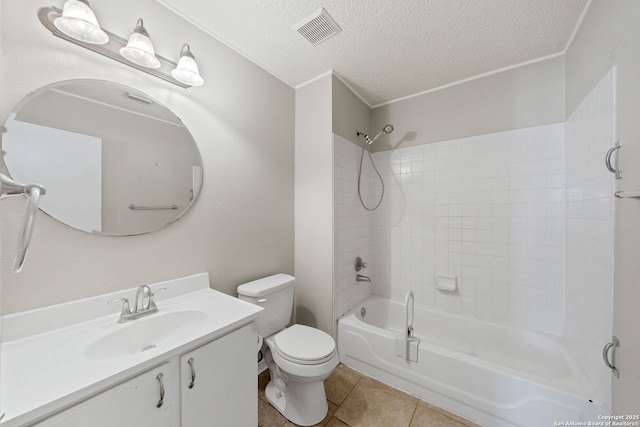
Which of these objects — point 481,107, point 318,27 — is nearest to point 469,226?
point 481,107

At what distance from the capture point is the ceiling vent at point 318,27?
1393mm

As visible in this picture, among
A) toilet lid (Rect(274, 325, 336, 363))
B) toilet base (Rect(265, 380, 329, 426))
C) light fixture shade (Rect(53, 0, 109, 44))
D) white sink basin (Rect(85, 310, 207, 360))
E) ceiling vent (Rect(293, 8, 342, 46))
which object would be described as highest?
ceiling vent (Rect(293, 8, 342, 46))

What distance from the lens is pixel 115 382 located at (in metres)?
0.75

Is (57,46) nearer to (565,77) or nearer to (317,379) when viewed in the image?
(317,379)

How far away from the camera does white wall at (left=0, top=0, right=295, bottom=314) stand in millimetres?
924

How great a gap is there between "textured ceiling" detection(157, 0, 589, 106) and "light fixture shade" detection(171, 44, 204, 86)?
1.00ft

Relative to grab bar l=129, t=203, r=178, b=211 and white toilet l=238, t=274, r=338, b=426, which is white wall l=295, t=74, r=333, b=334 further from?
grab bar l=129, t=203, r=178, b=211

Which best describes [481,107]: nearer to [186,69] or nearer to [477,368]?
[477,368]

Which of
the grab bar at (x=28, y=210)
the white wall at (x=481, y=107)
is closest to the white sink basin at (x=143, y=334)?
the grab bar at (x=28, y=210)

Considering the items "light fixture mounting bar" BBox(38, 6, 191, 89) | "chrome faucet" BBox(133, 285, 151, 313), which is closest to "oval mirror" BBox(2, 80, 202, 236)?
"light fixture mounting bar" BBox(38, 6, 191, 89)

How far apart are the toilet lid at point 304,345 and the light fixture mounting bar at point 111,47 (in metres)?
1.70

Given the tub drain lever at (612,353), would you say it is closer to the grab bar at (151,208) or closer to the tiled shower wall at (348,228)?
the tiled shower wall at (348,228)

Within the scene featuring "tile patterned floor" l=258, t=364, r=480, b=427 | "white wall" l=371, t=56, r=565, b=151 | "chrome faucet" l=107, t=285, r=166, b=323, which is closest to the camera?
"chrome faucet" l=107, t=285, r=166, b=323

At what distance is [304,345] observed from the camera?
58.2 inches
